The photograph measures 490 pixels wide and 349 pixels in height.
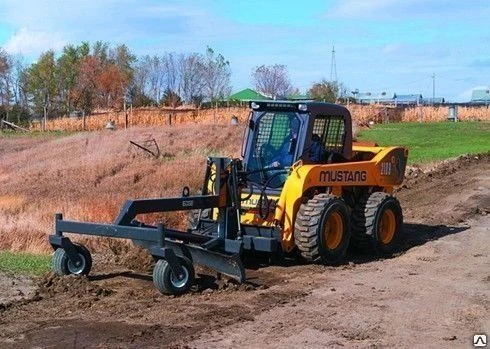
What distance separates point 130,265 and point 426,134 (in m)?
29.5

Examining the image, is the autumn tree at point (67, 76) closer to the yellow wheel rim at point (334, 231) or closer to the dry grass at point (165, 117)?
the dry grass at point (165, 117)

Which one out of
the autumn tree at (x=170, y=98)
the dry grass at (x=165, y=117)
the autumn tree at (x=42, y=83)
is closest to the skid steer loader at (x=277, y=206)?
the dry grass at (x=165, y=117)

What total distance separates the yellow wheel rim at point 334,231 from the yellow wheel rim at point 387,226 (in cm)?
127

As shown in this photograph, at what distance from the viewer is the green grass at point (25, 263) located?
1005 centimetres

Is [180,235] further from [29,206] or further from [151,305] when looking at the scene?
[29,206]

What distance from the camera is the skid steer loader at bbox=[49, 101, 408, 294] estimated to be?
921 centimetres

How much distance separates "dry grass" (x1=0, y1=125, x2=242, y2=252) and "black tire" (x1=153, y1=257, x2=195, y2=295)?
4.28 metres

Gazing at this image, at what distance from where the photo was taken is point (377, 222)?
11.6 meters

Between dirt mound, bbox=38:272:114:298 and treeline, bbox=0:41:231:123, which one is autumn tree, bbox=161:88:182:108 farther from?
dirt mound, bbox=38:272:114:298

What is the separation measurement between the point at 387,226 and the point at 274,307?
4.35 m

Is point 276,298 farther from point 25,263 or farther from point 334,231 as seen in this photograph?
point 25,263

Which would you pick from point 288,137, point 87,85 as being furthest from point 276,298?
point 87,85

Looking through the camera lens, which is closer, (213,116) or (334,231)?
(334,231)

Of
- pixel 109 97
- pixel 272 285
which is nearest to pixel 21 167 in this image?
pixel 272 285
